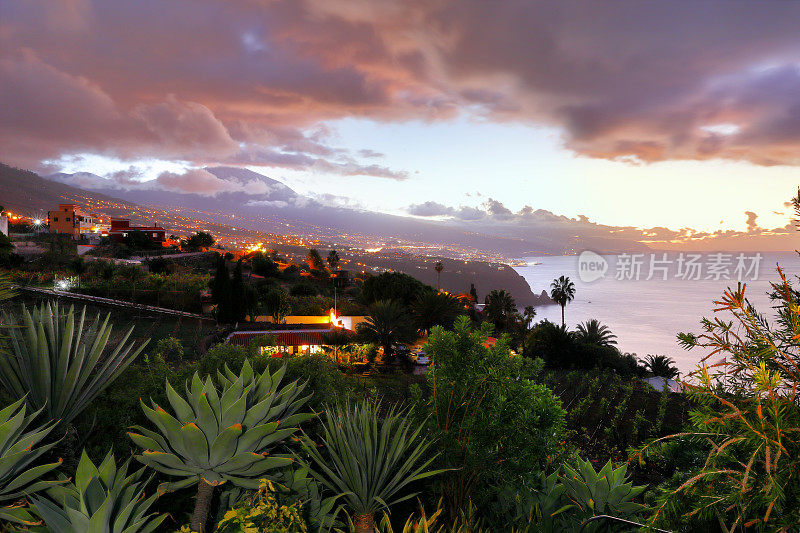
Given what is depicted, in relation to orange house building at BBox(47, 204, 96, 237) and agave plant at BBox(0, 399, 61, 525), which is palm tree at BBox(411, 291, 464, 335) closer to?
agave plant at BBox(0, 399, 61, 525)

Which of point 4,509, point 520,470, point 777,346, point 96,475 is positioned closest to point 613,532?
point 520,470

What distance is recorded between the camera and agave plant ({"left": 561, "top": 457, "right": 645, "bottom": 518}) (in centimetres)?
406

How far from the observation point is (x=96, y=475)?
247 cm

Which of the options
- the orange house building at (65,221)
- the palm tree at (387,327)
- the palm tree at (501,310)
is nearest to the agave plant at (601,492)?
the palm tree at (387,327)

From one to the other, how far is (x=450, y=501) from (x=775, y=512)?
3.06 m

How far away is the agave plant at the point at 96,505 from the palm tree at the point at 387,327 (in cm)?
2086

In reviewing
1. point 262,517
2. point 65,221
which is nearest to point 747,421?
point 262,517

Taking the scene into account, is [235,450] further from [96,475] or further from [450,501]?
[450,501]

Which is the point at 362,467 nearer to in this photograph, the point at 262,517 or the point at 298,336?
the point at 262,517

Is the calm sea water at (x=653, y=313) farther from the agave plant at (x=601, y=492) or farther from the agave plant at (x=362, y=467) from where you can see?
the agave plant at (x=362, y=467)

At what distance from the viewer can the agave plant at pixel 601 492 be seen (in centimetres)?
406

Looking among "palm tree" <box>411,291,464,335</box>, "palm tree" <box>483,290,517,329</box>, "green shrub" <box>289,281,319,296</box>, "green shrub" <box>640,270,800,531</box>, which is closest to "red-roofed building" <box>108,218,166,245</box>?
"green shrub" <box>289,281,319,296</box>

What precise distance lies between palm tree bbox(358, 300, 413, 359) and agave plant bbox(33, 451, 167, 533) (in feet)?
68.4

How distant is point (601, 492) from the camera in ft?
14.1
